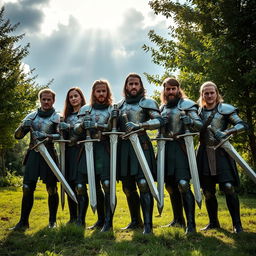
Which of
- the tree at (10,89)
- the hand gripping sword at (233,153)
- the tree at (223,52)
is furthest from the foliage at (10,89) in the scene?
the hand gripping sword at (233,153)

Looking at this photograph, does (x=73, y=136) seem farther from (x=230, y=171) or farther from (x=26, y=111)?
(x=26, y=111)

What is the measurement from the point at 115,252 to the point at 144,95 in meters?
2.75

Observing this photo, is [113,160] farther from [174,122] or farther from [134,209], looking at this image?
[174,122]

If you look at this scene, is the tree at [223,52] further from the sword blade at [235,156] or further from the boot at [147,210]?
the boot at [147,210]

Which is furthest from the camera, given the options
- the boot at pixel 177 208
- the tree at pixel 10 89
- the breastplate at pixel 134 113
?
the tree at pixel 10 89

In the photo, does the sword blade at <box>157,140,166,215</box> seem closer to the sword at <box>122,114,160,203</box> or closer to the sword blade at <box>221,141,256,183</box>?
the sword at <box>122,114,160,203</box>

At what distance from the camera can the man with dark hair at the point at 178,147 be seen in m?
5.29

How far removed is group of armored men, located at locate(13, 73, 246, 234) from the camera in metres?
5.32

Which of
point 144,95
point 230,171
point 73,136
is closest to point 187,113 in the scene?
point 144,95

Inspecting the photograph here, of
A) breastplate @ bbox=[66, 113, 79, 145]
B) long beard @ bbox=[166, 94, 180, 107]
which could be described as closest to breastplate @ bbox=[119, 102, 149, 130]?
long beard @ bbox=[166, 94, 180, 107]

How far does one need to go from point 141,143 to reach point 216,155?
50.2 inches

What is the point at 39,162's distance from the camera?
6.08 meters

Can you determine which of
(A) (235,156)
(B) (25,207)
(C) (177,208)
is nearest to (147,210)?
(C) (177,208)

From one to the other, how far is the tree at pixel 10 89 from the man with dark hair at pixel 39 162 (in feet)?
25.1
